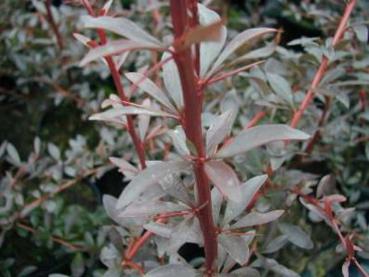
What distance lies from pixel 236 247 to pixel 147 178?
17cm

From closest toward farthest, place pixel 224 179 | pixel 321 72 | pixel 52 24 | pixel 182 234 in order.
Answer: pixel 224 179 < pixel 182 234 < pixel 321 72 < pixel 52 24

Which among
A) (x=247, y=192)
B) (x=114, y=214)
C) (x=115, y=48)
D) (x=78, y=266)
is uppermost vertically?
(x=115, y=48)

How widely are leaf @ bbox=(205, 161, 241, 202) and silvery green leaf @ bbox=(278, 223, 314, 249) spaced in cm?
39

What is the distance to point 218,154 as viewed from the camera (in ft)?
1.94

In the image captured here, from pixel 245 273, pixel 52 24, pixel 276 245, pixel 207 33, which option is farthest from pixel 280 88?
pixel 52 24

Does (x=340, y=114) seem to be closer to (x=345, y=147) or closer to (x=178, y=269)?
(x=345, y=147)

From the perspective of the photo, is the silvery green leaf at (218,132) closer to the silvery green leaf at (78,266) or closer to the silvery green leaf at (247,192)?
the silvery green leaf at (247,192)

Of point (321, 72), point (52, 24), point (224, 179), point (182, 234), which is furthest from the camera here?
point (52, 24)

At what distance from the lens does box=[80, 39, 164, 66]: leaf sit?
468 mm

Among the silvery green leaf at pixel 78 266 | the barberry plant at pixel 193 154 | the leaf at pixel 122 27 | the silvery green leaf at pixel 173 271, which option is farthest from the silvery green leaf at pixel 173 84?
the silvery green leaf at pixel 78 266

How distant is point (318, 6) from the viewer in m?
1.72

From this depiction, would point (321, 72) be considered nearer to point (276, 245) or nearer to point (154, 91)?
point (276, 245)

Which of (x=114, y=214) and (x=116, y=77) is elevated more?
(x=116, y=77)

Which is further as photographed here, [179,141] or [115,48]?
[179,141]
